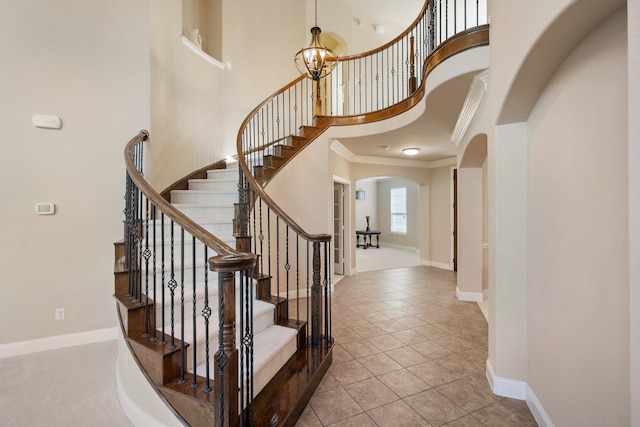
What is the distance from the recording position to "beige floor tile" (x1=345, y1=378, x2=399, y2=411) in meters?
2.05

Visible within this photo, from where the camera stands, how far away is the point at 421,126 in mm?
4059

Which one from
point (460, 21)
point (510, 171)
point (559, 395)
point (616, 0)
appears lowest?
point (559, 395)

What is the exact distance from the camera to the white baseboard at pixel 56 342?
2.78 meters

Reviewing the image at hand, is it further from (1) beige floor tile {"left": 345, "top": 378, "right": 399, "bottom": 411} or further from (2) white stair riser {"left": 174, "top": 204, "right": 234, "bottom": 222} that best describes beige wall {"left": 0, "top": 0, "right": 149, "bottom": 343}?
(1) beige floor tile {"left": 345, "top": 378, "right": 399, "bottom": 411}

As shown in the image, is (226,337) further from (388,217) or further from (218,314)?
(388,217)

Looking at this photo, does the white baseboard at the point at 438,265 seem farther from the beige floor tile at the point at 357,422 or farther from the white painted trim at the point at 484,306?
the beige floor tile at the point at 357,422

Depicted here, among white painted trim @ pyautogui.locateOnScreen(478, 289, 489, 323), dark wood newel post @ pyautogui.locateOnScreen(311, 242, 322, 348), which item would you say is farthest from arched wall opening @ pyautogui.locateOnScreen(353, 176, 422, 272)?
dark wood newel post @ pyautogui.locateOnScreen(311, 242, 322, 348)

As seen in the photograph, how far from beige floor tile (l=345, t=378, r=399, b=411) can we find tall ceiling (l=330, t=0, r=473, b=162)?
2601mm

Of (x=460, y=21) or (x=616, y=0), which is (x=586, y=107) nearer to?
(x=616, y=0)

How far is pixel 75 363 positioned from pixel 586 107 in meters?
4.08

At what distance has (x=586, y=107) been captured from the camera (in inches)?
55.1

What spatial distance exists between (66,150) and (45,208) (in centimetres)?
61

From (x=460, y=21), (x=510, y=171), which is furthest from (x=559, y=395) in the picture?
(x=460, y=21)

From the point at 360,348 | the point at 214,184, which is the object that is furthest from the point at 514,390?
the point at 214,184
